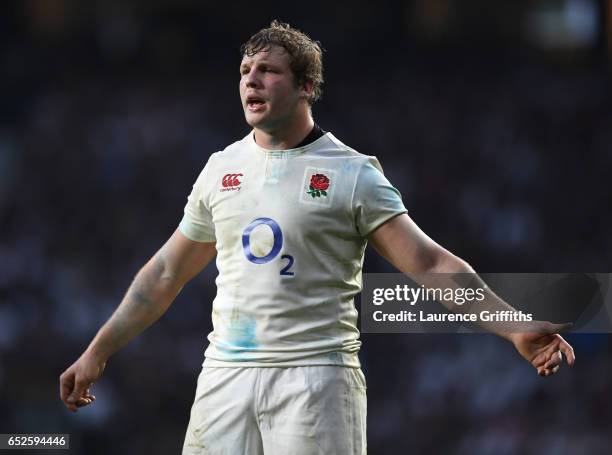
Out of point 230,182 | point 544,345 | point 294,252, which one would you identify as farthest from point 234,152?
point 544,345

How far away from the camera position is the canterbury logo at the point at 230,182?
11.8ft

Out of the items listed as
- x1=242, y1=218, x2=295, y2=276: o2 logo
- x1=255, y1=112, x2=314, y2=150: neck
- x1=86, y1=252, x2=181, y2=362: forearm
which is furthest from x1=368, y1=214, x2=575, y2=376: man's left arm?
x1=86, y1=252, x2=181, y2=362: forearm

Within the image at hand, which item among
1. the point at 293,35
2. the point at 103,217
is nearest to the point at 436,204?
the point at 103,217

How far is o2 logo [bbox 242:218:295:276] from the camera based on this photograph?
3.46 metres

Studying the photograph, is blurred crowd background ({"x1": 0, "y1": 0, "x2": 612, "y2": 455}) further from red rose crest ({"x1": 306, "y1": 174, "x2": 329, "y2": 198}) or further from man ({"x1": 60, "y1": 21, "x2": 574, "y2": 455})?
red rose crest ({"x1": 306, "y1": 174, "x2": 329, "y2": 198})

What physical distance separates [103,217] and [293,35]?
6880 millimetres

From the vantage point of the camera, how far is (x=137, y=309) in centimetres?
384

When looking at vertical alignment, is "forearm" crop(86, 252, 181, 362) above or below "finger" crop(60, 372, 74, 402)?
above

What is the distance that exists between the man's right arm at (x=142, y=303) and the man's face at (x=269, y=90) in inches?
19.9

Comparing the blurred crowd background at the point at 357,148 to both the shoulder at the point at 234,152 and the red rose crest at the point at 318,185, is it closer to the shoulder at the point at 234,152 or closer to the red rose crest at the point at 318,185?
the shoulder at the point at 234,152

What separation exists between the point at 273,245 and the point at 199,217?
0.40 metres

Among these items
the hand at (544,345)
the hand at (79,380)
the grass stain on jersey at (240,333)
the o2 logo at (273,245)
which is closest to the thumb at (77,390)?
the hand at (79,380)

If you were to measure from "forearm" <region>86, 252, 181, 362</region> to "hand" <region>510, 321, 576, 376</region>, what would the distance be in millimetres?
1236

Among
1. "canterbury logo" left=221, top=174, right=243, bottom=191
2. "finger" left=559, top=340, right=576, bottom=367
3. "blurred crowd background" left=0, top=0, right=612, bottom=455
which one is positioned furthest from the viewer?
"blurred crowd background" left=0, top=0, right=612, bottom=455
